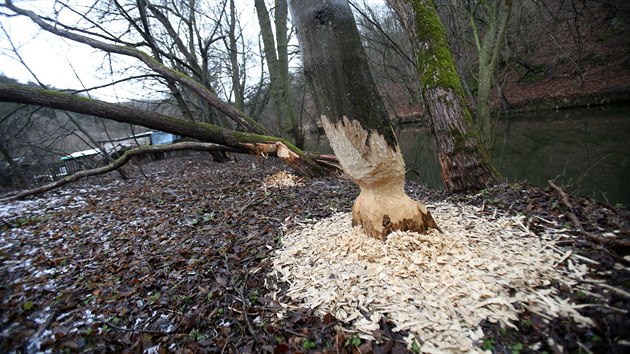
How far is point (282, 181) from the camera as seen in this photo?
5.23 m

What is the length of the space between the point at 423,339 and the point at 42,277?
346 cm

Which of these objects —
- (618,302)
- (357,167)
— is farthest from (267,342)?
(618,302)

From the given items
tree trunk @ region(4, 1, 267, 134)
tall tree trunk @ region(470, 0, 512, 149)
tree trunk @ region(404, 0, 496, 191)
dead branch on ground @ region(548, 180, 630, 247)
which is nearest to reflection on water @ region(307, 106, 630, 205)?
tall tree trunk @ region(470, 0, 512, 149)

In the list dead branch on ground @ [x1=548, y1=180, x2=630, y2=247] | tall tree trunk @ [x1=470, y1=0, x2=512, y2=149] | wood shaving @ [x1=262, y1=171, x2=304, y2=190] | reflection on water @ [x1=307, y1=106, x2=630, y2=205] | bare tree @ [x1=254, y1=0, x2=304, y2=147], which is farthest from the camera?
bare tree @ [x1=254, y1=0, x2=304, y2=147]

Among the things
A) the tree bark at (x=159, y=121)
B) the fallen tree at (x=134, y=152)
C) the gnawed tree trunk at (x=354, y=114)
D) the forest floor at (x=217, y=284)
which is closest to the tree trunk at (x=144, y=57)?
the tree bark at (x=159, y=121)

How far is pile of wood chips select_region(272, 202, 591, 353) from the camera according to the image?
1.50 metres

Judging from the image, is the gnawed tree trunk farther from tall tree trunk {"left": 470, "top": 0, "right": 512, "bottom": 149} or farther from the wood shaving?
tall tree trunk {"left": 470, "top": 0, "right": 512, "bottom": 149}

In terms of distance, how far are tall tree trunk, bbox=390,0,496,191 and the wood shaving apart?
2.47 metres

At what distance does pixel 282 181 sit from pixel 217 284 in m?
3.15

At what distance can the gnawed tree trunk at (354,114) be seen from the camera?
2021 millimetres

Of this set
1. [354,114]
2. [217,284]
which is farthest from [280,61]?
[217,284]

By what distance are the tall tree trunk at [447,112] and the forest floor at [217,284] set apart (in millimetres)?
321

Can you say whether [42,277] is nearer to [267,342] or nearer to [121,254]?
[121,254]

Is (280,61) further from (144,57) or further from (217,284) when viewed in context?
(217,284)
